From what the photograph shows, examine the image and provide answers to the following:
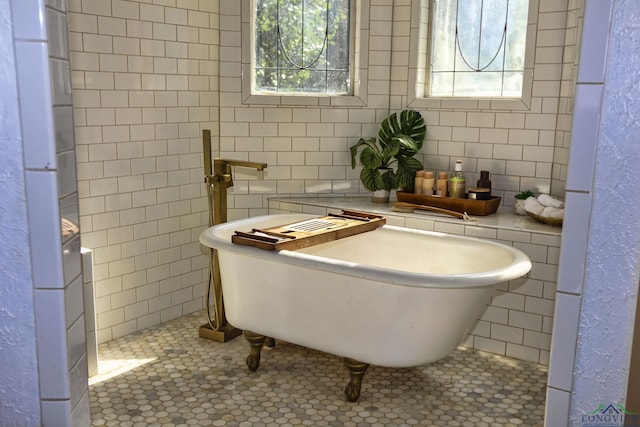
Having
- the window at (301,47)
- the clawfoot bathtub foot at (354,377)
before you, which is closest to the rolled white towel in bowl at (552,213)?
the clawfoot bathtub foot at (354,377)

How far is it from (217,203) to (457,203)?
1438 mm

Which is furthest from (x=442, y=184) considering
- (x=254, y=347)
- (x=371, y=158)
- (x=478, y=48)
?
(x=254, y=347)

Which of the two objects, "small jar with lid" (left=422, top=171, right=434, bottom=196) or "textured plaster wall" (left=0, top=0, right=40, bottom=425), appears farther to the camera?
"small jar with lid" (left=422, top=171, right=434, bottom=196)

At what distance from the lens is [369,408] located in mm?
2971

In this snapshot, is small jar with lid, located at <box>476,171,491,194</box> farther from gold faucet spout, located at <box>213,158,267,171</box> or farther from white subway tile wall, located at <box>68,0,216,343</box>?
white subway tile wall, located at <box>68,0,216,343</box>

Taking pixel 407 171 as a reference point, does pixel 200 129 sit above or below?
above

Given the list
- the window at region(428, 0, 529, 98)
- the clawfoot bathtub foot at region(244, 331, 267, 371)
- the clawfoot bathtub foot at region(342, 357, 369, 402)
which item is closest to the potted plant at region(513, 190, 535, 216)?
the window at region(428, 0, 529, 98)

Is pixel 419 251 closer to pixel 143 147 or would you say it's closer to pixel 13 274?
pixel 143 147

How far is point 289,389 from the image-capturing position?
3.15m

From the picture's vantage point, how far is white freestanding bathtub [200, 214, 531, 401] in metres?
2.69

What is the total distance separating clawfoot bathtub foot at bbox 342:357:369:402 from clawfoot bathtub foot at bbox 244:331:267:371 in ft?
1.75

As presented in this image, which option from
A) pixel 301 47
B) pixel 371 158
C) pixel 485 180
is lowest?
pixel 485 180

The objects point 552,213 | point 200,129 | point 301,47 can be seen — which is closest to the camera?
point 552,213

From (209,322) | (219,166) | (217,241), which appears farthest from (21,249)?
(209,322)
